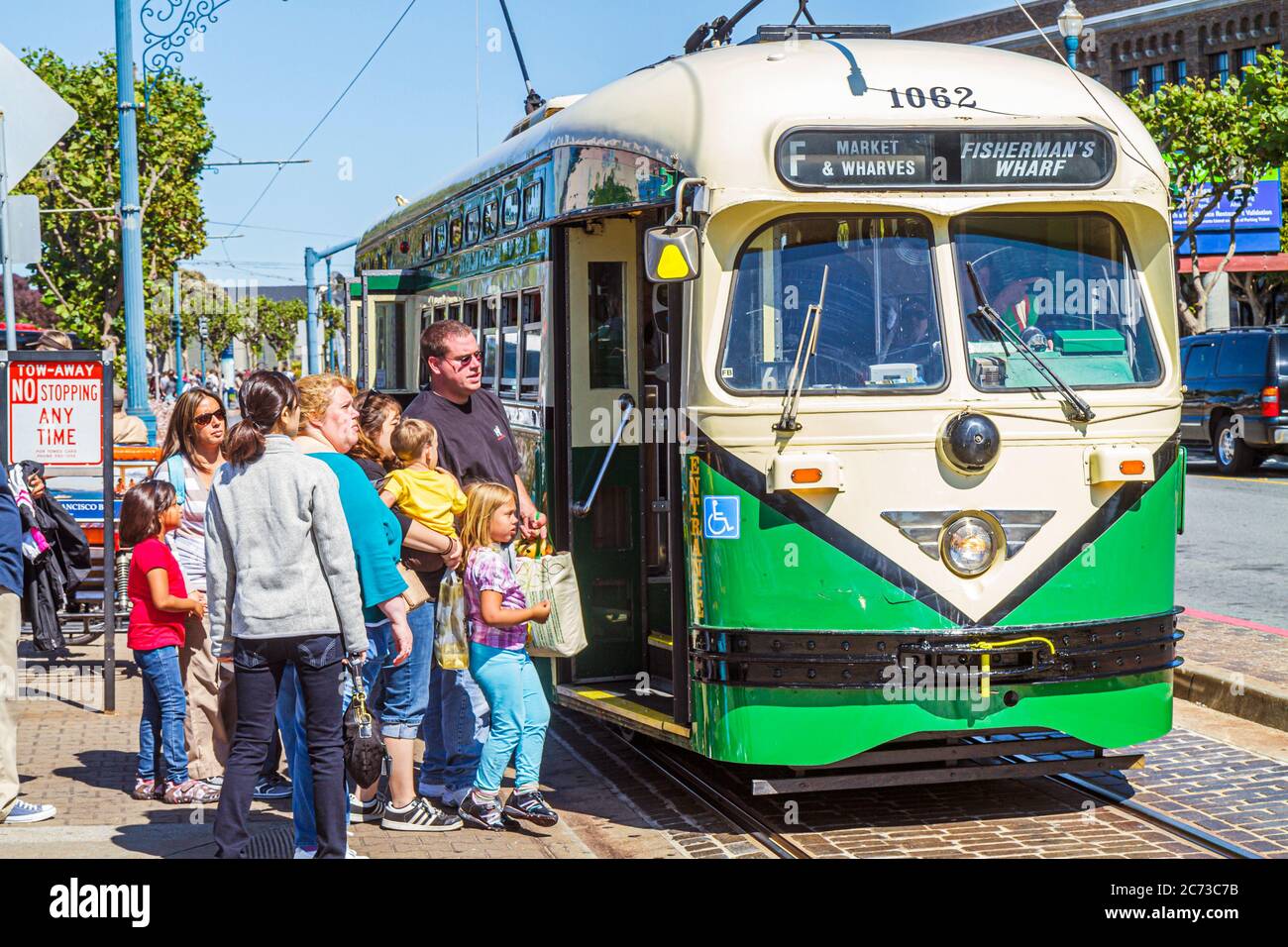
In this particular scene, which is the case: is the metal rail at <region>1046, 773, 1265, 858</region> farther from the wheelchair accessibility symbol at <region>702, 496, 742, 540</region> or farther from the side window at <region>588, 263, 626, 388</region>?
the side window at <region>588, 263, 626, 388</region>

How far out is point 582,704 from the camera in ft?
26.0

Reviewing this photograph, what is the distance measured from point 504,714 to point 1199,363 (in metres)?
19.7

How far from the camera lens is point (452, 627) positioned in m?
7.12

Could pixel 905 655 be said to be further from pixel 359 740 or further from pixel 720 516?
pixel 359 740

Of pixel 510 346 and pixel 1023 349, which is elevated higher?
pixel 510 346

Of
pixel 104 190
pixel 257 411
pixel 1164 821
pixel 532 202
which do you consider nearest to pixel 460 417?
pixel 532 202

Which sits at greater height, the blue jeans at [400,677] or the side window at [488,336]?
the side window at [488,336]

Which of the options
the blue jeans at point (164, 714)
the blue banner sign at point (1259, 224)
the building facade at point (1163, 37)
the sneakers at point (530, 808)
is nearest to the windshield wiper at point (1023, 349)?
the sneakers at point (530, 808)

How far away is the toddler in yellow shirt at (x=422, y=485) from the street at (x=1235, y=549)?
6854 millimetres

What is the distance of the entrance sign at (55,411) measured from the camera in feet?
32.6

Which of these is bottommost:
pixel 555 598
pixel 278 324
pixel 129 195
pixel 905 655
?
pixel 905 655

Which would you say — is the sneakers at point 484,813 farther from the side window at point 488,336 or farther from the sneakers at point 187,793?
the side window at point 488,336

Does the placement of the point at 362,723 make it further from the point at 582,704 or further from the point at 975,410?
the point at 975,410
